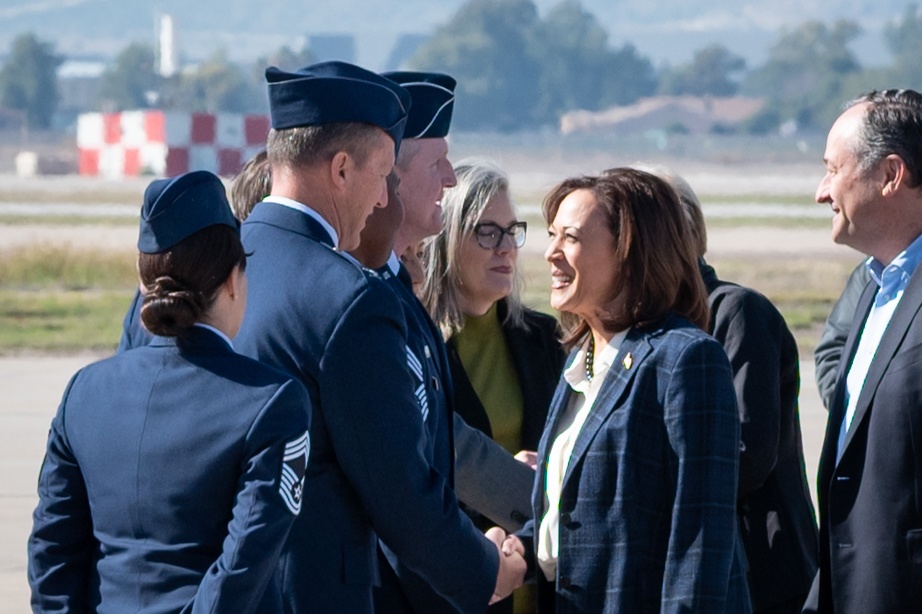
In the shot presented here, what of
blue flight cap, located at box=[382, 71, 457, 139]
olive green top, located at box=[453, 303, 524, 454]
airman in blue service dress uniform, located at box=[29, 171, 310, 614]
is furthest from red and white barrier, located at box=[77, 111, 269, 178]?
airman in blue service dress uniform, located at box=[29, 171, 310, 614]

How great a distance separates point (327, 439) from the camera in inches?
99.2

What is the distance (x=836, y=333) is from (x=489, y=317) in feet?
6.01

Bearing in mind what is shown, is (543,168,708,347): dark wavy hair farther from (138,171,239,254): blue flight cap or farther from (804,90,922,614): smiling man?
(138,171,239,254): blue flight cap

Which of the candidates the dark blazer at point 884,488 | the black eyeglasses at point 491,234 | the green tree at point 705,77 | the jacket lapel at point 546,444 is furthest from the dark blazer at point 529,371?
the green tree at point 705,77

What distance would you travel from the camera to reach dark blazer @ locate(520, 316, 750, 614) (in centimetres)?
267

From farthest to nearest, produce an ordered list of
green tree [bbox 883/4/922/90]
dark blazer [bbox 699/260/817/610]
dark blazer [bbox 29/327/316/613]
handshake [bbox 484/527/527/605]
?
green tree [bbox 883/4/922/90] < dark blazer [bbox 699/260/817/610] < handshake [bbox 484/527/527/605] < dark blazer [bbox 29/327/316/613]

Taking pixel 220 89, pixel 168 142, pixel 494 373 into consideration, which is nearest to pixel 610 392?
pixel 494 373

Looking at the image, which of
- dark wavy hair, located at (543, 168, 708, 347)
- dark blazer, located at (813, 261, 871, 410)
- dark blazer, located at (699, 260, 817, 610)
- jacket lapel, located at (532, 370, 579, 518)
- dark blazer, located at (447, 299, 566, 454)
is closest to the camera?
dark wavy hair, located at (543, 168, 708, 347)

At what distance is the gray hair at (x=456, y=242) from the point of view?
4004mm

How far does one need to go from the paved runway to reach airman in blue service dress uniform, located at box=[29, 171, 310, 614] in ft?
10.6

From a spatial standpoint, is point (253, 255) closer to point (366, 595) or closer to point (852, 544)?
point (366, 595)

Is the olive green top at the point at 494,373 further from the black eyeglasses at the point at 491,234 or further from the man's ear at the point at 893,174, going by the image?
the man's ear at the point at 893,174

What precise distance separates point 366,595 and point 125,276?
54.8 feet

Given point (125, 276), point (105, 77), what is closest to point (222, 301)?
point (125, 276)
